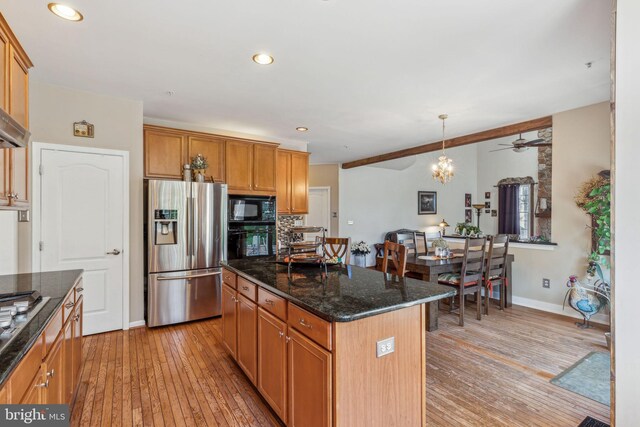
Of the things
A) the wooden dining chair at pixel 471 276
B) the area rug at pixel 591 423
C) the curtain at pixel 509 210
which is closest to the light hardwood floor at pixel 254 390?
the area rug at pixel 591 423

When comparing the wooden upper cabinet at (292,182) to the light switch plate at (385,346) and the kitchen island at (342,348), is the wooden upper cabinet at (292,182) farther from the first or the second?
the light switch plate at (385,346)

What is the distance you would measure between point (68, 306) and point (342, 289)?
5.67 feet

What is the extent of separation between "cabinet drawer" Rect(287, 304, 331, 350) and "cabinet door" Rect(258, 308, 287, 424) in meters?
0.13

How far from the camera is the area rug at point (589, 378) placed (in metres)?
2.30

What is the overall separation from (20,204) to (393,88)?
3.15m

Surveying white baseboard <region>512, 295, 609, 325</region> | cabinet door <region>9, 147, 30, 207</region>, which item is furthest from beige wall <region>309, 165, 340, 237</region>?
cabinet door <region>9, 147, 30, 207</region>

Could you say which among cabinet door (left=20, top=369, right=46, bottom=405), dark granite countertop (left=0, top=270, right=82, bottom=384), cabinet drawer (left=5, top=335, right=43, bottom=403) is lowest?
cabinet door (left=20, top=369, right=46, bottom=405)

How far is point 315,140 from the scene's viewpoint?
553 cm

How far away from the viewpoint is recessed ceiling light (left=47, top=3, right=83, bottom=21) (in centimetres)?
198

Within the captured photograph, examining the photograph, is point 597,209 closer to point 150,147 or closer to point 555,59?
point 555,59

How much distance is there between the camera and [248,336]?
232cm

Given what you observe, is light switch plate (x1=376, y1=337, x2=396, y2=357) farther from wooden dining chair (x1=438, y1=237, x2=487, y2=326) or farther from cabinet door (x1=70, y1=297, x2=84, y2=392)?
wooden dining chair (x1=438, y1=237, x2=487, y2=326)

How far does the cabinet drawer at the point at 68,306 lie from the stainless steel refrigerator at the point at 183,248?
1.51 metres
